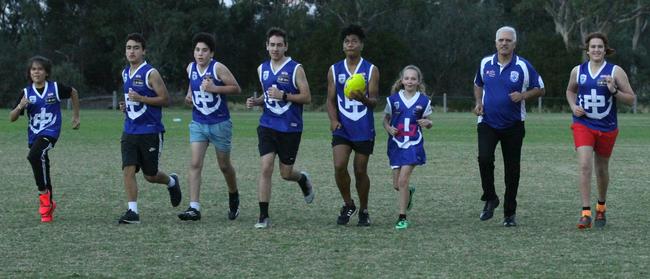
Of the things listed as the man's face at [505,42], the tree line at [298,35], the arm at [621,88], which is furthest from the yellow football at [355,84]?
the tree line at [298,35]

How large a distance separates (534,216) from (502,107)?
132cm

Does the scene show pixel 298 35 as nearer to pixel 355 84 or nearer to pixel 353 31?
pixel 353 31

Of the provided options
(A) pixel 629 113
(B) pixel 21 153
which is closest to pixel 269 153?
(B) pixel 21 153

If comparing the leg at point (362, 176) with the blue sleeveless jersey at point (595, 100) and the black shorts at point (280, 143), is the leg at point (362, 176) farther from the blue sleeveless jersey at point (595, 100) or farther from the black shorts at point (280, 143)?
the blue sleeveless jersey at point (595, 100)

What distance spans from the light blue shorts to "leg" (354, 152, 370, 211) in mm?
1240

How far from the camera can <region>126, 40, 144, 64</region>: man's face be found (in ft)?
34.2

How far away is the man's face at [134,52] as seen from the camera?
34.2 feet

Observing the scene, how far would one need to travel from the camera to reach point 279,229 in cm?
980

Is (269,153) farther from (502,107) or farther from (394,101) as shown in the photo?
(502,107)

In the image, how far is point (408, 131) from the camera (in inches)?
400

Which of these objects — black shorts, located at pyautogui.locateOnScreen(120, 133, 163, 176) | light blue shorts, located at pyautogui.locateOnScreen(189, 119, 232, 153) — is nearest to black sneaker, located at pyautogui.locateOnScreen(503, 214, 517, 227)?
light blue shorts, located at pyautogui.locateOnScreen(189, 119, 232, 153)

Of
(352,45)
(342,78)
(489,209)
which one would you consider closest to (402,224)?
(489,209)

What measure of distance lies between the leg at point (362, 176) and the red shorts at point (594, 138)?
1894 millimetres

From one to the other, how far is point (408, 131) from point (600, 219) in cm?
186
